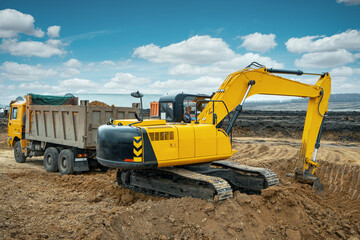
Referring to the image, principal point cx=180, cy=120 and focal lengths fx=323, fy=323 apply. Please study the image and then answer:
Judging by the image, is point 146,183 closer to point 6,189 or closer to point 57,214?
point 57,214

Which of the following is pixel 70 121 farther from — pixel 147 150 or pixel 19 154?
pixel 147 150

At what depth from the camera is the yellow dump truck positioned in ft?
35.7

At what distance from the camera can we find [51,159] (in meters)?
12.2

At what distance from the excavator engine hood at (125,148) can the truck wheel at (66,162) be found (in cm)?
483

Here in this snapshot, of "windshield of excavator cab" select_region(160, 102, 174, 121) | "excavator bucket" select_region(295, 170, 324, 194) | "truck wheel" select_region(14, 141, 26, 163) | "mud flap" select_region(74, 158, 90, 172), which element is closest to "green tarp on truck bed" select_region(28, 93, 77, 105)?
"truck wheel" select_region(14, 141, 26, 163)

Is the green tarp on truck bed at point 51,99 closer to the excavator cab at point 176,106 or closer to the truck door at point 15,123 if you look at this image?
the truck door at point 15,123

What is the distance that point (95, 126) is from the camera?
35.8 feet

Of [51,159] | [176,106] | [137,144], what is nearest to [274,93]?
[176,106]

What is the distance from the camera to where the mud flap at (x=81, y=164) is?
11.2 m

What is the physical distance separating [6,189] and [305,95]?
8.58 m

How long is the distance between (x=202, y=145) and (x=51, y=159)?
7.51 m

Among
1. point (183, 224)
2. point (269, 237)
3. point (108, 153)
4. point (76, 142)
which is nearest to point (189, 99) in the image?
point (108, 153)

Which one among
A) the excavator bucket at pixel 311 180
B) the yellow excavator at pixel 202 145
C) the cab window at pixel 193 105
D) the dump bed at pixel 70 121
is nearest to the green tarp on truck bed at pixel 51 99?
the dump bed at pixel 70 121

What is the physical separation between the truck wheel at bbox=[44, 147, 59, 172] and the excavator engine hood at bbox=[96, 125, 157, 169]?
6.00 meters
